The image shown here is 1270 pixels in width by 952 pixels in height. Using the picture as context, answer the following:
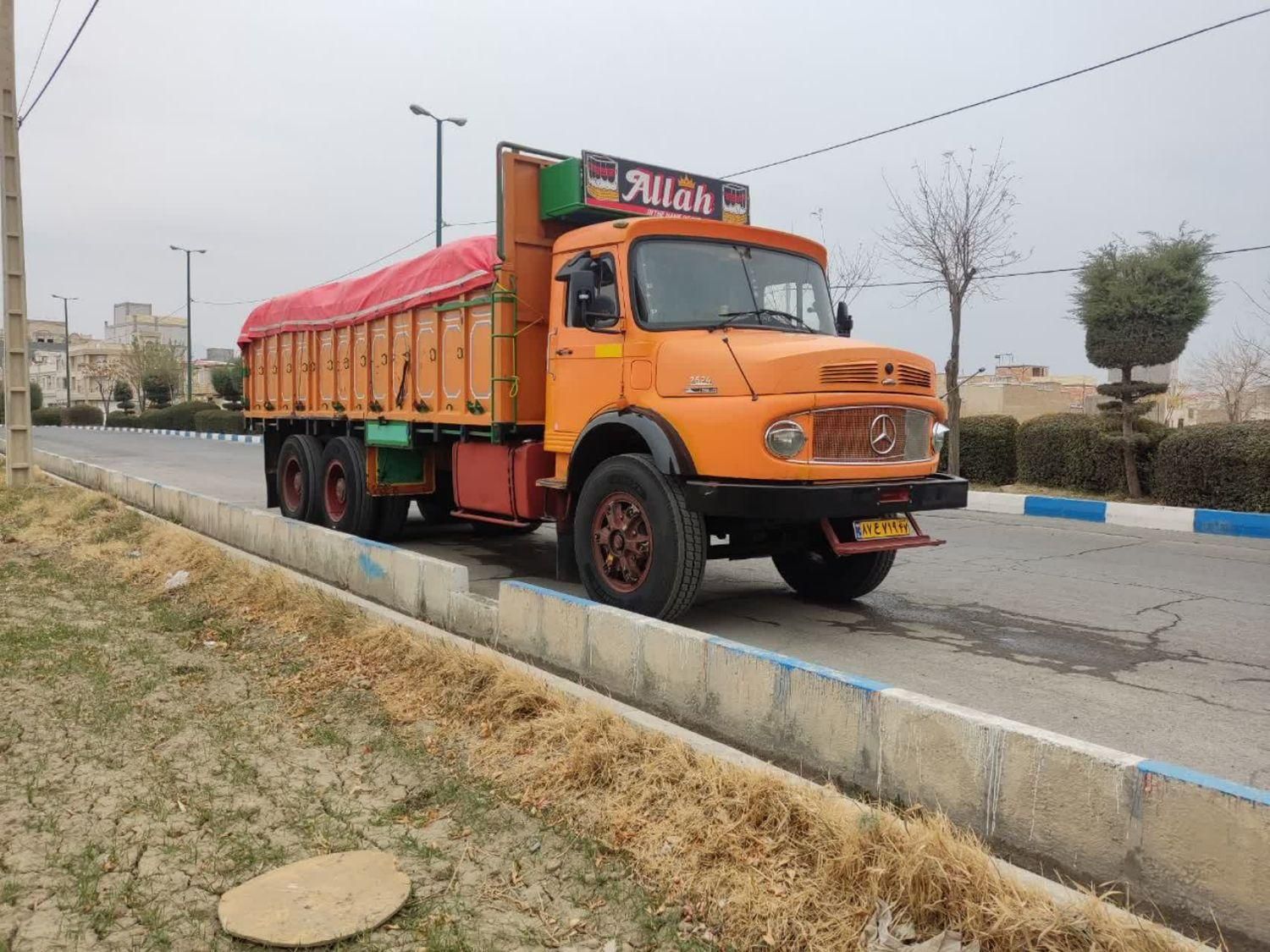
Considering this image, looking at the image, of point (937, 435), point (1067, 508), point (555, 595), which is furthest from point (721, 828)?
point (1067, 508)

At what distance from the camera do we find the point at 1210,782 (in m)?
2.64

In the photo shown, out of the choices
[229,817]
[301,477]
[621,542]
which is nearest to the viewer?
[229,817]

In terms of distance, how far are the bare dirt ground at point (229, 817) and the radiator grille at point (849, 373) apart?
2840mm

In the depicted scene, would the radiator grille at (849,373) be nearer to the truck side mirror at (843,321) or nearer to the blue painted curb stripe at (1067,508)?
the truck side mirror at (843,321)

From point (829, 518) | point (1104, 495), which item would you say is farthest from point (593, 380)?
point (1104, 495)

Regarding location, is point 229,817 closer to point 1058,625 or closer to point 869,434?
point 869,434

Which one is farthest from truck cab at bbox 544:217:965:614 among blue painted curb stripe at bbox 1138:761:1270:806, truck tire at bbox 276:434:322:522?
truck tire at bbox 276:434:322:522

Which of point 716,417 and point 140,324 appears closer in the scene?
point 716,417

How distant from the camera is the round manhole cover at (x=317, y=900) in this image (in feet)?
9.00

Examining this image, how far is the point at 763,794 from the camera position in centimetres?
316


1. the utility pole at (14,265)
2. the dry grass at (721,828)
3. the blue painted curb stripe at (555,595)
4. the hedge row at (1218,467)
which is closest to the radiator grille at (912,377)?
the blue painted curb stripe at (555,595)

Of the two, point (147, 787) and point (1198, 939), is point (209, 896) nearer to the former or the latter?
point (147, 787)

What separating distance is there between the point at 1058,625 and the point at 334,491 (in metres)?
7.36

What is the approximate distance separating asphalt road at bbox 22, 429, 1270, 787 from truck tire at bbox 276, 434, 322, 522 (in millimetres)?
1109
